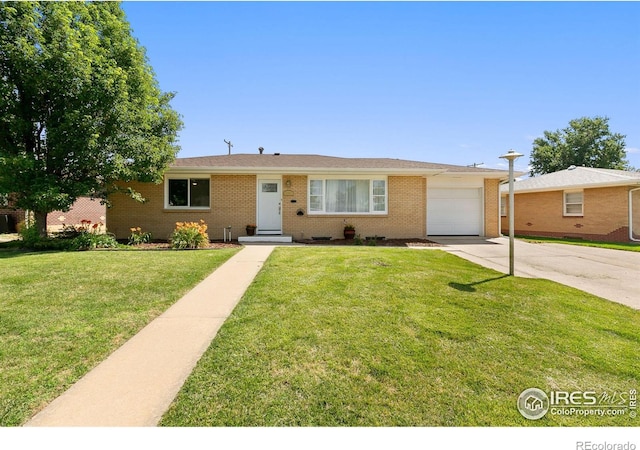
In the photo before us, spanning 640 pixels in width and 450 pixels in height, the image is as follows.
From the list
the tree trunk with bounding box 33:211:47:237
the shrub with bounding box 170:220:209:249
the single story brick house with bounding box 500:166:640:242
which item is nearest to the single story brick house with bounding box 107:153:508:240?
the tree trunk with bounding box 33:211:47:237

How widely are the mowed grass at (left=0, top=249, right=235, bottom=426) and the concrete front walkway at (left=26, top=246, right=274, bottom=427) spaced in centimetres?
14

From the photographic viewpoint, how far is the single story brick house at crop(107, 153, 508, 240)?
1209 cm

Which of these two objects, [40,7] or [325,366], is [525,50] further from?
[40,7]

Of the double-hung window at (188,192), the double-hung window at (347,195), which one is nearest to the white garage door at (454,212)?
the double-hung window at (347,195)

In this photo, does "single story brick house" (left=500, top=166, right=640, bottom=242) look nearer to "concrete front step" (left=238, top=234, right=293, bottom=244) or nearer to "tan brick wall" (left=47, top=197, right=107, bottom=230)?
"concrete front step" (left=238, top=234, right=293, bottom=244)

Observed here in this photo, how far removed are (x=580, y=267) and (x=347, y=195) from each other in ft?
25.4

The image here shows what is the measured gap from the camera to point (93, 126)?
867 centimetres

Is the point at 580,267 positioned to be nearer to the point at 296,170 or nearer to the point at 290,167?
the point at 296,170

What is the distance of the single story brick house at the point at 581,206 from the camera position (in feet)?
46.2

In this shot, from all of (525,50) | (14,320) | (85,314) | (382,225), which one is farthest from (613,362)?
(382,225)

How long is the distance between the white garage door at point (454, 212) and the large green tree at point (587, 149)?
3197 cm

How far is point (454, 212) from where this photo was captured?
14164mm

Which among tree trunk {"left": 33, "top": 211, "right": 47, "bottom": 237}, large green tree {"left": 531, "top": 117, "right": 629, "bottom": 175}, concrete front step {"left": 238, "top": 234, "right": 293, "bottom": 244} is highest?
large green tree {"left": 531, "top": 117, "right": 629, "bottom": 175}

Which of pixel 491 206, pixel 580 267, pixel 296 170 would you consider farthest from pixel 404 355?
pixel 491 206
